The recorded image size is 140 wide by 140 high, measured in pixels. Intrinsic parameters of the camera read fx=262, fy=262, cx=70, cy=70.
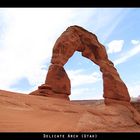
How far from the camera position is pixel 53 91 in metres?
19.4

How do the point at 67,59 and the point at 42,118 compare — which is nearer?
the point at 42,118

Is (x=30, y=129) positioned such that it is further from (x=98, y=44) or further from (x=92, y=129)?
(x=98, y=44)

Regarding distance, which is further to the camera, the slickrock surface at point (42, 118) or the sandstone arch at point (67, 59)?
the sandstone arch at point (67, 59)

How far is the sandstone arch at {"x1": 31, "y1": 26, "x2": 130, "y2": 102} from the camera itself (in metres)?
19.7

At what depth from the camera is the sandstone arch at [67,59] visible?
19.7 m

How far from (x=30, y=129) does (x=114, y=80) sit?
1311cm

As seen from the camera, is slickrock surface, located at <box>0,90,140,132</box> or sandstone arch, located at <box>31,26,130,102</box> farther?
sandstone arch, located at <box>31,26,130,102</box>

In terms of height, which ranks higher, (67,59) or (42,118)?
(67,59)

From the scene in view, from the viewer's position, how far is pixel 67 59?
20594 mm

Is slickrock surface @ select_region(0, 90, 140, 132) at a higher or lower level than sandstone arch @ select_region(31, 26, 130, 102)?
lower

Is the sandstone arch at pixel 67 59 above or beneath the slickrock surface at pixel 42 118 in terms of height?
above
